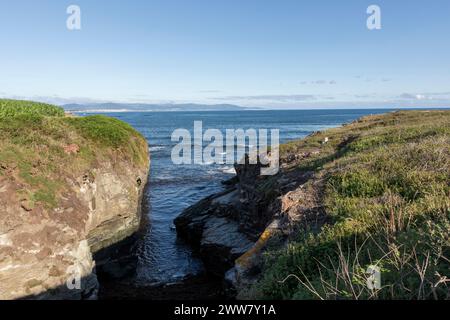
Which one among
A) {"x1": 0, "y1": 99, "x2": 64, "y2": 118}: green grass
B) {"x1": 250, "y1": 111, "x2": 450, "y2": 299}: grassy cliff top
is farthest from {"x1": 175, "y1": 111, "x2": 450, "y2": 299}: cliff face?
{"x1": 0, "y1": 99, "x2": 64, "y2": 118}: green grass

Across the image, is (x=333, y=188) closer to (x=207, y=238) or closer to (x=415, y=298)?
(x=415, y=298)

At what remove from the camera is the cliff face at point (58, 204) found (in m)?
11.3

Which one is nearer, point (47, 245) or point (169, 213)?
point (47, 245)

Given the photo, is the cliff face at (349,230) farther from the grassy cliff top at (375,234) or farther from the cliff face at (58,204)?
the cliff face at (58,204)

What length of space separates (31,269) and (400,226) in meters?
11.4

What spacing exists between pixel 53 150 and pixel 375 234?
14.5m

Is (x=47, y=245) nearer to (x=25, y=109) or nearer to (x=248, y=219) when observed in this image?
(x=248, y=219)

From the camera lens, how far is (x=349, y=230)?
7.21 metres

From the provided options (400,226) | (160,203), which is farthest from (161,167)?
(400,226)

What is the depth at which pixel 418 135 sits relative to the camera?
16234 mm

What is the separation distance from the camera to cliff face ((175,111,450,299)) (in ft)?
16.7

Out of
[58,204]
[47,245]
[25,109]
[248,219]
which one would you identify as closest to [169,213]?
[248,219]

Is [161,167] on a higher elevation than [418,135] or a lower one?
lower

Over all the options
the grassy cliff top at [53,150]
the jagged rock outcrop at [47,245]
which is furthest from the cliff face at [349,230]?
the grassy cliff top at [53,150]
